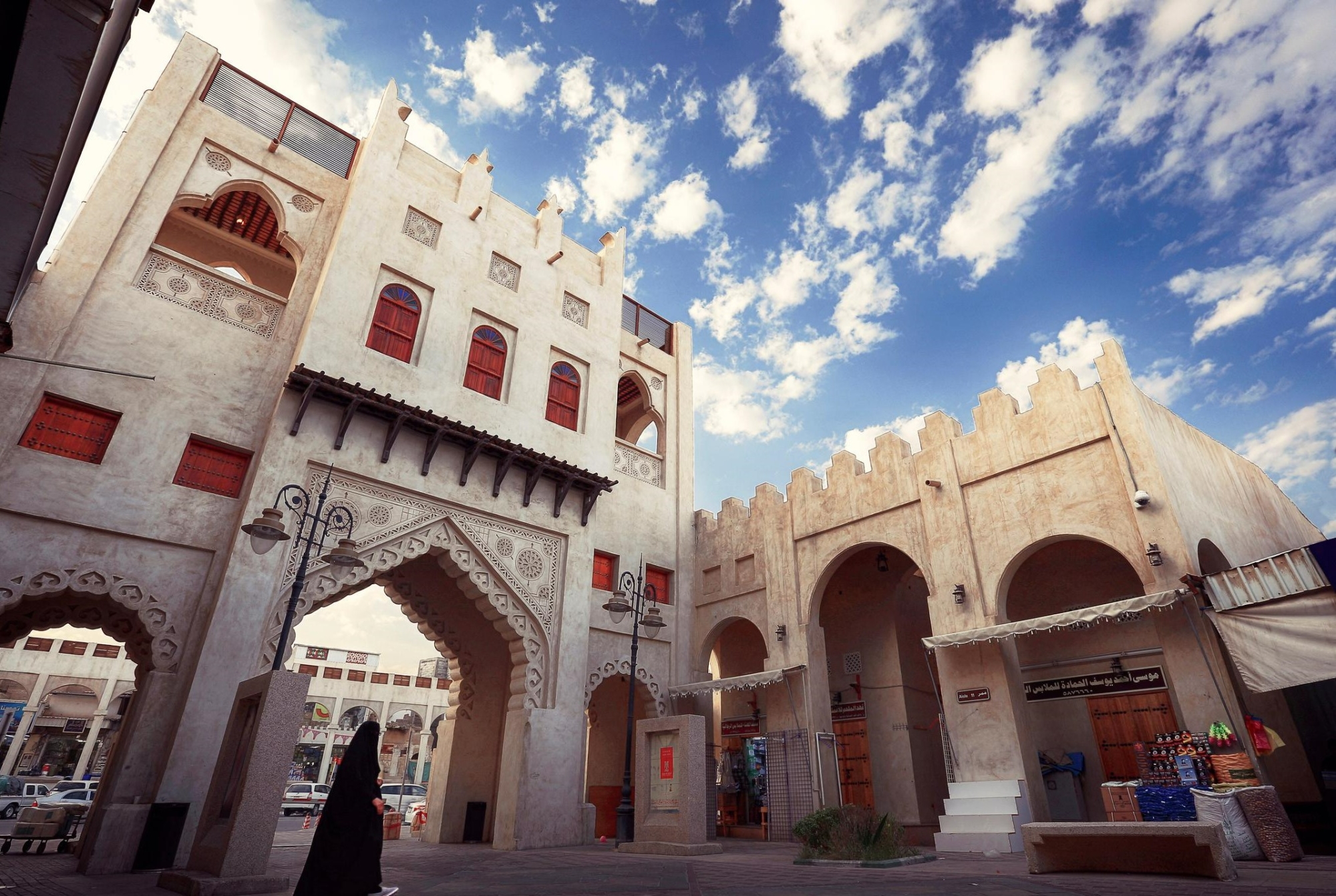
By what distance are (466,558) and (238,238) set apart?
8.91m

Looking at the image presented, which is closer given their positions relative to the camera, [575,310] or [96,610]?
[96,610]

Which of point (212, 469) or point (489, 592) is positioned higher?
point (212, 469)

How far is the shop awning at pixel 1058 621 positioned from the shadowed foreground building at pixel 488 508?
478 millimetres

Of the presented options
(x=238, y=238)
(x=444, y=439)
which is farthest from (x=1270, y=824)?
(x=238, y=238)

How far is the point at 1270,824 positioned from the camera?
7.50 metres

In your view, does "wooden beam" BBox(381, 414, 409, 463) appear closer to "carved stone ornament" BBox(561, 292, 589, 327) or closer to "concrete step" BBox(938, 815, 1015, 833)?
"carved stone ornament" BBox(561, 292, 589, 327)

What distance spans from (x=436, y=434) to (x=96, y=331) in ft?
16.7

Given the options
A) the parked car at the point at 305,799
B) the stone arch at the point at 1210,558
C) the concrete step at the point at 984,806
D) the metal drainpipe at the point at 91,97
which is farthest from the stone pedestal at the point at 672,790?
the parked car at the point at 305,799

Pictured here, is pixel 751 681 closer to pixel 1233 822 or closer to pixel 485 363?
pixel 1233 822

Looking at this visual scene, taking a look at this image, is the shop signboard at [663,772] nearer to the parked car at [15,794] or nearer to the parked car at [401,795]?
the parked car at [15,794]

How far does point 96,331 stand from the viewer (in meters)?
10.2

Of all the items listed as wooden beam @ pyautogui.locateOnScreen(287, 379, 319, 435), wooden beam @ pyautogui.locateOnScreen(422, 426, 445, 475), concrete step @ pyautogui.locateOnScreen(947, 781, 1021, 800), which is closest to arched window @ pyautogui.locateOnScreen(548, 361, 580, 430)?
wooden beam @ pyautogui.locateOnScreen(422, 426, 445, 475)

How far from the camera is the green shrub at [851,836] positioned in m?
8.77

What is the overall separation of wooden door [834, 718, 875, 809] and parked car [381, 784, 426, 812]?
2025 cm
